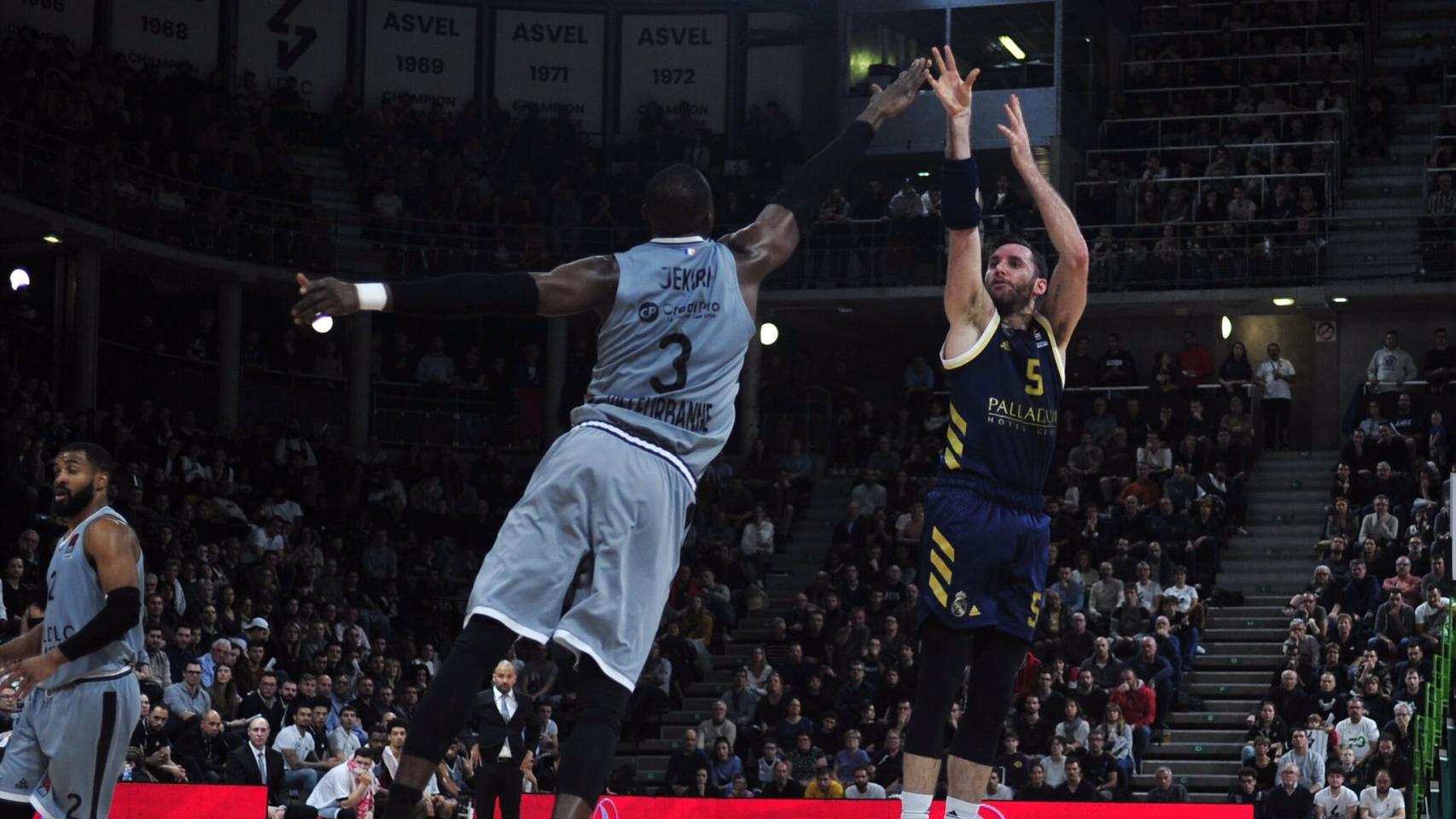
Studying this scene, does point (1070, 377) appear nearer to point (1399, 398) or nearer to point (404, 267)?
point (1399, 398)

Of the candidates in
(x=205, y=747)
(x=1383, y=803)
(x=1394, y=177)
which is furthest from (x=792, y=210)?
(x=1394, y=177)

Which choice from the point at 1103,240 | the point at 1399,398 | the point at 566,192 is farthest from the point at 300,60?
the point at 1399,398

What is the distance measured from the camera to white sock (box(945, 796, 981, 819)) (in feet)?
24.4

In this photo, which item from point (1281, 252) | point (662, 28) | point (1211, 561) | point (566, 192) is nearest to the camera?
point (1211, 561)

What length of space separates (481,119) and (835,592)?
12.7 m

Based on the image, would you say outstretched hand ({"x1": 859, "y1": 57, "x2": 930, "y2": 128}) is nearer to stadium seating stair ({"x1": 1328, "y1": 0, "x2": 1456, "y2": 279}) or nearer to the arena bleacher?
the arena bleacher

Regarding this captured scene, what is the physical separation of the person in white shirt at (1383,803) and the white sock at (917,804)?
13.1m

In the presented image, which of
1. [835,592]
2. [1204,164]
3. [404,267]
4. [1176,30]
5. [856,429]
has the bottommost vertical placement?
[835,592]

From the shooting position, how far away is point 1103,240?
30750mm

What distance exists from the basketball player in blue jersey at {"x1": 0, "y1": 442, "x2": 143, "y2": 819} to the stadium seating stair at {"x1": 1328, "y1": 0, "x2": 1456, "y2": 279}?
24.3 m

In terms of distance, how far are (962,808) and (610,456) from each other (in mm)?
2094

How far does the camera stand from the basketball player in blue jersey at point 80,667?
821 cm

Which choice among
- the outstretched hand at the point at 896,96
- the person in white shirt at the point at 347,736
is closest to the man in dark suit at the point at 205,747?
the person in white shirt at the point at 347,736

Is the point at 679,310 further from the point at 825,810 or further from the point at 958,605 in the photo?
the point at 825,810
